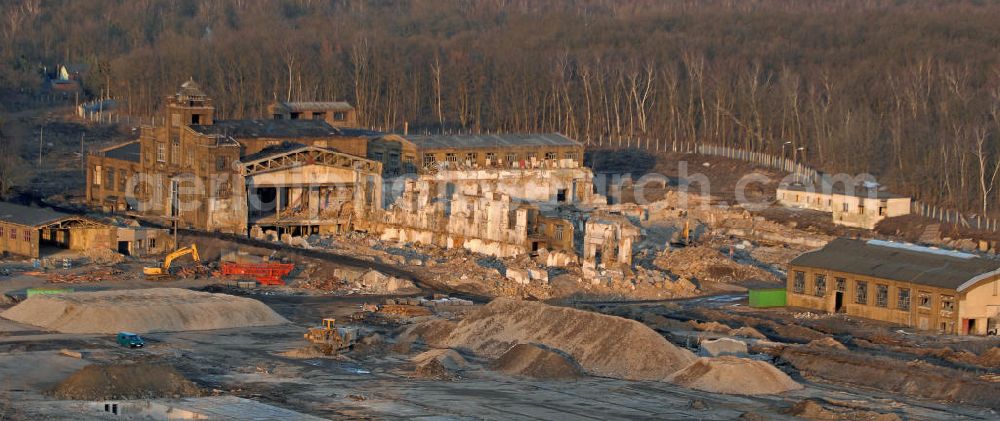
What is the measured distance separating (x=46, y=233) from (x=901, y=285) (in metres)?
33.1

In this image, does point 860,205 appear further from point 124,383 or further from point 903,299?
point 124,383

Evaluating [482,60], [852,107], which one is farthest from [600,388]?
[482,60]

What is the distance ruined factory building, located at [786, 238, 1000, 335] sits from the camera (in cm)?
5606

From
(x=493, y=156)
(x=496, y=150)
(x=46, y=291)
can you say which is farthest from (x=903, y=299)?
(x=496, y=150)

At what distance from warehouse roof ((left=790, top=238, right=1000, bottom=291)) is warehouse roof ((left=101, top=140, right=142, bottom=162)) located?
33.8m

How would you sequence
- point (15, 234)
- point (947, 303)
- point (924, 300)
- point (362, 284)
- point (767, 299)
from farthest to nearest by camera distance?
point (15, 234)
point (362, 284)
point (767, 299)
point (924, 300)
point (947, 303)

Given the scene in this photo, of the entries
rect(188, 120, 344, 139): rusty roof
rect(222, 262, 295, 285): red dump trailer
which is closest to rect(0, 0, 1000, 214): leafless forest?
rect(188, 120, 344, 139): rusty roof

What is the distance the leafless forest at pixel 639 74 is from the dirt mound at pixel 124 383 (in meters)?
45.6

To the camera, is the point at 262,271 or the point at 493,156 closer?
the point at 262,271

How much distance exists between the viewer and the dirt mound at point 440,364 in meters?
48.2

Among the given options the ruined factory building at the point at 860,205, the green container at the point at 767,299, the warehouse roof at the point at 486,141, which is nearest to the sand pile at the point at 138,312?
the green container at the point at 767,299

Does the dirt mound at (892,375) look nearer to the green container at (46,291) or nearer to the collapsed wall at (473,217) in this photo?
the collapsed wall at (473,217)

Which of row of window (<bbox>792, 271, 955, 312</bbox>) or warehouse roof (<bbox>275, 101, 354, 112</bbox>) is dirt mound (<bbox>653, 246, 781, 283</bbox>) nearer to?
row of window (<bbox>792, 271, 955, 312</bbox>)

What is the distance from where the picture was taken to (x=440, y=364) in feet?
160
